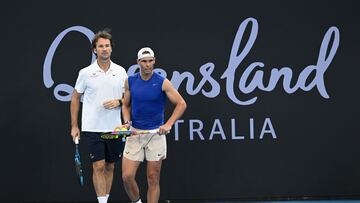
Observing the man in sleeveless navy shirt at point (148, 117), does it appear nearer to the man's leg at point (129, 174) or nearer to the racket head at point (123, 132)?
the man's leg at point (129, 174)

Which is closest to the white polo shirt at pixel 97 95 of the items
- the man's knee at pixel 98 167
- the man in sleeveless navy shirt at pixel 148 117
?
the man in sleeveless navy shirt at pixel 148 117

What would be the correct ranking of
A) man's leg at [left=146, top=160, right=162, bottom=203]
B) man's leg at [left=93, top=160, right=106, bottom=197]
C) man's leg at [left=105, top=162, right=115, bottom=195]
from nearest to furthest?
man's leg at [left=146, top=160, right=162, bottom=203] → man's leg at [left=93, top=160, right=106, bottom=197] → man's leg at [left=105, top=162, right=115, bottom=195]

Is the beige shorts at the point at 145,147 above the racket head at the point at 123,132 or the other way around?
the other way around

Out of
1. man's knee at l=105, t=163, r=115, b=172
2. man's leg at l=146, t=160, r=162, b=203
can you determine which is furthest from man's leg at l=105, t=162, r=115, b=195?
man's leg at l=146, t=160, r=162, b=203

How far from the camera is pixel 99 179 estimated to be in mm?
7938

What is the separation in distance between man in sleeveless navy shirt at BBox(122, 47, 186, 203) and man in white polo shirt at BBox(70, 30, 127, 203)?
0.19m

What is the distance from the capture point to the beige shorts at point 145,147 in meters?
7.89

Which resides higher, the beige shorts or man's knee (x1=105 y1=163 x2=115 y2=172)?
the beige shorts

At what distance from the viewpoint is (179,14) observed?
8.99 meters

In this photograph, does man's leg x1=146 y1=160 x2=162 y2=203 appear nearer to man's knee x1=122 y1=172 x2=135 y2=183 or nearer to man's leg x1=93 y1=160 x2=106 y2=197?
man's knee x1=122 y1=172 x2=135 y2=183

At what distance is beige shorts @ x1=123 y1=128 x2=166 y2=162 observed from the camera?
789cm

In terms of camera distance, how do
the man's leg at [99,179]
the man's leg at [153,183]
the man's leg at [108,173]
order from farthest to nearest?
the man's leg at [108,173]
the man's leg at [99,179]
the man's leg at [153,183]

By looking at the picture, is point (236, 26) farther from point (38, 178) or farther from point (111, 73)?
point (38, 178)

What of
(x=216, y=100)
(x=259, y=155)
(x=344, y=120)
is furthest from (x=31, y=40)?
(x=344, y=120)
